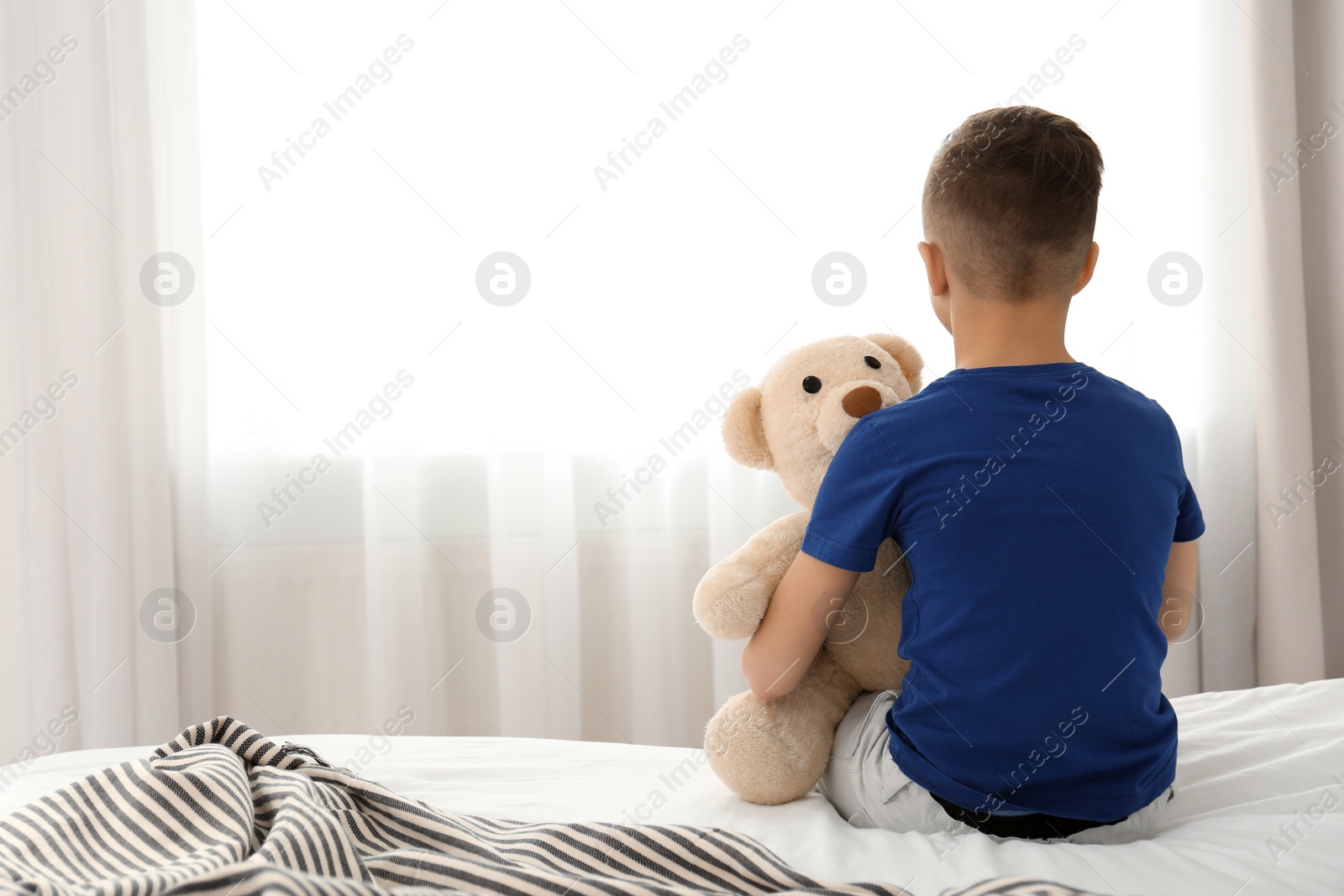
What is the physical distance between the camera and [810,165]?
186cm

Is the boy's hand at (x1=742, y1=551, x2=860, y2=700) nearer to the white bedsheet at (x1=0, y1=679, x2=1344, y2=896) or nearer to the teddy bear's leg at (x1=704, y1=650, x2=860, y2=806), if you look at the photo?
the teddy bear's leg at (x1=704, y1=650, x2=860, y2=806)

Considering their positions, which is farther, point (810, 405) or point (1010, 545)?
point (810, 405)

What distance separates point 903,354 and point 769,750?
437mm

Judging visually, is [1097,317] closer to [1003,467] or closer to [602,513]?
[602,513]

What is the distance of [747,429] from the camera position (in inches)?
36.1

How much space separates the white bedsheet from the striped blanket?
0.12m

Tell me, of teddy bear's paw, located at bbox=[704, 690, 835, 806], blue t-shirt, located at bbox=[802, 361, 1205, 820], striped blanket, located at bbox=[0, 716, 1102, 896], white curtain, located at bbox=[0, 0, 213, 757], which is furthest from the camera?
white curtain, located at bbox=[0, 0, 213, 757]

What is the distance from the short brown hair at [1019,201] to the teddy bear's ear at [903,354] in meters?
0.16

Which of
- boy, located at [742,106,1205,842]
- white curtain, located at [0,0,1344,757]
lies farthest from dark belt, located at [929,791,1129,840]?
white curtain, located at [0,0,1344,757]

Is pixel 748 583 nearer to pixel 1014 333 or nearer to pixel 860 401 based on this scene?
pixel 860 401

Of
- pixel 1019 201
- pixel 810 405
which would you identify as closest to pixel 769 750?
pixel 810 405

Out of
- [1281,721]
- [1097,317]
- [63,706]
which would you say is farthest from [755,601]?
[63,706]

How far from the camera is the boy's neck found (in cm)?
79

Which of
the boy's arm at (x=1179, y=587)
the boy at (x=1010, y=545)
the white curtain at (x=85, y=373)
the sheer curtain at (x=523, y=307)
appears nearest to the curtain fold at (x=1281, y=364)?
the sheer curtain at (x=523, y=307)
